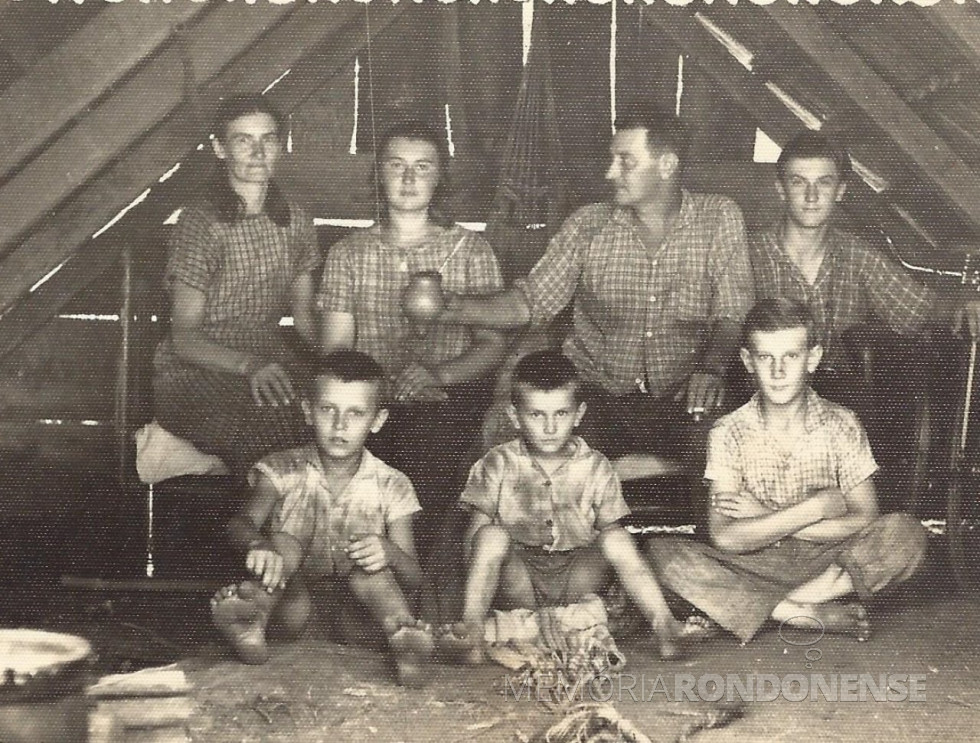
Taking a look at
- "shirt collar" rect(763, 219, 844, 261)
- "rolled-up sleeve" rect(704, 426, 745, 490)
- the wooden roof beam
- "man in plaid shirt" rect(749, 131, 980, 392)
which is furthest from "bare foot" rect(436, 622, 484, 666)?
the wooden roof beam

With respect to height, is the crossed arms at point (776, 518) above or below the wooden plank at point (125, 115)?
below

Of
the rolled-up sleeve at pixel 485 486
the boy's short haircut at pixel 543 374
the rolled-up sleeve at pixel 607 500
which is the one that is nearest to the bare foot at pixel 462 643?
the rolled-up sleeve at pixel 485 486

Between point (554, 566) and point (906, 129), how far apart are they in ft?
4.50

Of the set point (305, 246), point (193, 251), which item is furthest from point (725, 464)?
point (193, 251)

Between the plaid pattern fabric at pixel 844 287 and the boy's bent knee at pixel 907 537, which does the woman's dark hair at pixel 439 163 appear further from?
the boy's bent knee at pixel 907 537

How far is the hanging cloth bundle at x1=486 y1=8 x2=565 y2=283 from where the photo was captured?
12.7 ft

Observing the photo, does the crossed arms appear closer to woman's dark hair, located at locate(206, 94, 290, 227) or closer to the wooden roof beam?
the wooden roof beam

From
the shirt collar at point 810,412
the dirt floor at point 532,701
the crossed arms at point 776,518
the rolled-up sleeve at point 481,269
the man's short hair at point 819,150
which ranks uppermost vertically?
the man's short hair at point 819,150

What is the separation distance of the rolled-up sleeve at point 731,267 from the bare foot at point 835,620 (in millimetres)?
733

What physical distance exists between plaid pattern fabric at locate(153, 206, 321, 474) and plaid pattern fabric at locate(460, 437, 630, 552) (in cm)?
48

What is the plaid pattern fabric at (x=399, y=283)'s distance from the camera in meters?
3.88

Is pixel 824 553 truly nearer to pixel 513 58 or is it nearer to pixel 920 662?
pixel 920 662

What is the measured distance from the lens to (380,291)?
12.8 ft

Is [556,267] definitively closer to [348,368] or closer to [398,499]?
[348,368]
